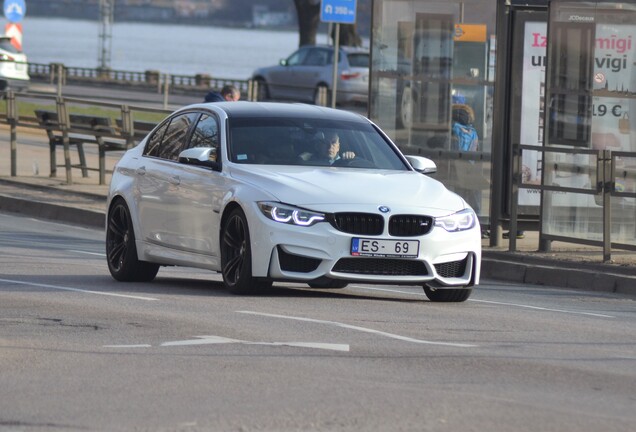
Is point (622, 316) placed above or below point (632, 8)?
below

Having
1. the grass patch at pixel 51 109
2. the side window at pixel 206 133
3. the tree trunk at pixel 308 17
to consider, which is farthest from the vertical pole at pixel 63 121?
the tree trunk at pixel 308 17

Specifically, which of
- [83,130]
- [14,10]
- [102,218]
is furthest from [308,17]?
[102,218]

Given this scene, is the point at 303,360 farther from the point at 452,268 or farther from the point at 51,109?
the point at 51,109

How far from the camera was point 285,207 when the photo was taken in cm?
1203

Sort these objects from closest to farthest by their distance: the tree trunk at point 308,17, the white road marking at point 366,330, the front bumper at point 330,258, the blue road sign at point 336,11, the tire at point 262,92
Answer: the white road marking at point 366,330 → the front bumper at point 330,258 → the blue road sign at point 336,11 → the tire at point 262,92 → the tree trunk at point 308,17

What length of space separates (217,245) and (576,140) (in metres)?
5.83

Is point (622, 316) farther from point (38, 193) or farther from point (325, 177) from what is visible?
point (38, 193)

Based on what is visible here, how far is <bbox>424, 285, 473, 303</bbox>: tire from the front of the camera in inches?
506

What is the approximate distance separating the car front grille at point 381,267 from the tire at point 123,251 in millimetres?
2550

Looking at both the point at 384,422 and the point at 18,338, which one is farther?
the point at 18,338

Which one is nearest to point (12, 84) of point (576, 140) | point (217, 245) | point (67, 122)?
point (67, 122)

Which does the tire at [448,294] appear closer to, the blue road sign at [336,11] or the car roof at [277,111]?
the car roof at [277,111]

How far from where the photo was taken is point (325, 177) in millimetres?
12500

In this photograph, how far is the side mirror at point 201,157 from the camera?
13.0 m
